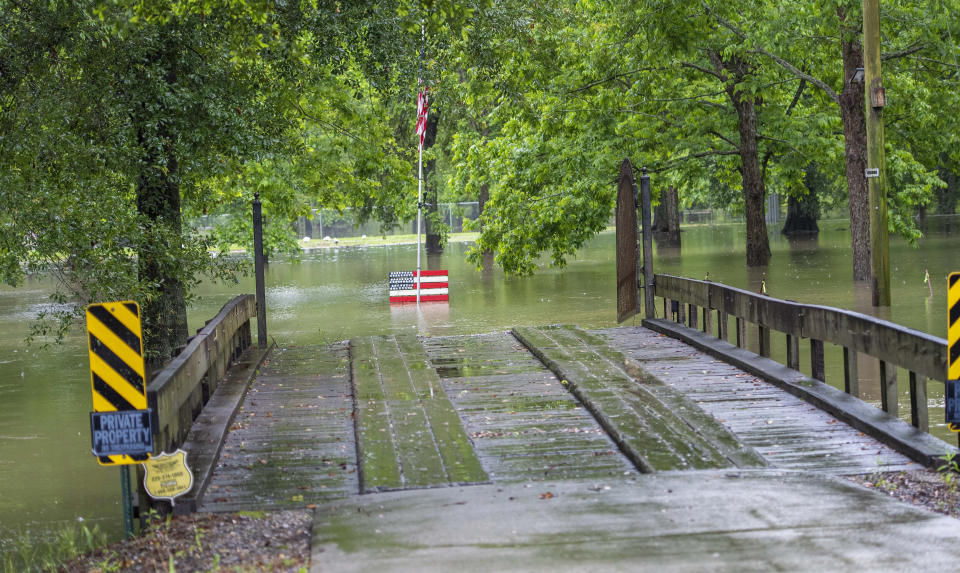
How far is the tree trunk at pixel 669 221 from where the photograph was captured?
45.3 meters

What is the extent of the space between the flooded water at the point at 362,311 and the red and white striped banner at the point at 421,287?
1.28 ft

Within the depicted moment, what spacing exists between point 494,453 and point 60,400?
872 cm

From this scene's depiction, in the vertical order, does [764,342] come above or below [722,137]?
below

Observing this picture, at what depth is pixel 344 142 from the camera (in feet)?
77.3

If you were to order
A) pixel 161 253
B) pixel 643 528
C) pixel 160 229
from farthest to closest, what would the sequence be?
pixel 161 253, pixel 160 229, pixel 643 528

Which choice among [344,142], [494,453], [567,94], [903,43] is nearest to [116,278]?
[494,453]

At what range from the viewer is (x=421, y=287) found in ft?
86.5

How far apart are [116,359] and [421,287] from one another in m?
19.7

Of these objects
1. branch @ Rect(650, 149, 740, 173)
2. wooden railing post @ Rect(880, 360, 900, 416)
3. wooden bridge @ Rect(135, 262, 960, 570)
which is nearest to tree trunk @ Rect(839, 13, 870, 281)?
branch @ Rect(650, 149, 740, 173)

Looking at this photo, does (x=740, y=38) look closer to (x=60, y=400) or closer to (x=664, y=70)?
(x=664, y=70)

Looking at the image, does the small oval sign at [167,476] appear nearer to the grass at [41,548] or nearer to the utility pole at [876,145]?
the grass at [41,548]

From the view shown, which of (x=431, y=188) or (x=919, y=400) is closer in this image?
(x=919, y=400)

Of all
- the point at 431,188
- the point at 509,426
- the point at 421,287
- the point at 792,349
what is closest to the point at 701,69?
the point at 421,287

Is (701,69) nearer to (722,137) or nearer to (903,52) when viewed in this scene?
(722,137)
